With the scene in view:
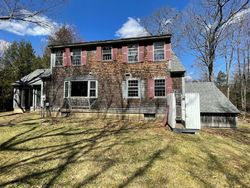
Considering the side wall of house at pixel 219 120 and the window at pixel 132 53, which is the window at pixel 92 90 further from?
the side wall of house at pixel 219 120

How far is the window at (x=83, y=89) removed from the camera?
16.0m

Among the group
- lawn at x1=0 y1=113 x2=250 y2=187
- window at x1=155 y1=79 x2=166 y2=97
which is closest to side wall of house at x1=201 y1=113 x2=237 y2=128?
window at x1=155 y1=79 x2=166 y2=97

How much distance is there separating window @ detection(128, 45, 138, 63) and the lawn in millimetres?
6278

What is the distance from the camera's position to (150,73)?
14797 millimetres

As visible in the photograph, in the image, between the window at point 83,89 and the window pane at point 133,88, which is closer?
the window pane at point 133,88

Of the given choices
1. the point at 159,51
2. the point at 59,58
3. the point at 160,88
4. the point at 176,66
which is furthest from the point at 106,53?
the point at 176,66

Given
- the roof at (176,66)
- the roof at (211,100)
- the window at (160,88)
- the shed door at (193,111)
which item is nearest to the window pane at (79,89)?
the window at (160,88)

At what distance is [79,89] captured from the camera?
17.4 metres

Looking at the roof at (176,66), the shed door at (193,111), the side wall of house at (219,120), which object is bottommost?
the side wall of house at (219,120)

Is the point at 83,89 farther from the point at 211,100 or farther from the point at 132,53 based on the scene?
the point at 211,100

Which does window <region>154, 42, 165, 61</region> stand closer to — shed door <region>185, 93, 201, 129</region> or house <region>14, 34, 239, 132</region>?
house <region>14, 34, 239, 132</region>

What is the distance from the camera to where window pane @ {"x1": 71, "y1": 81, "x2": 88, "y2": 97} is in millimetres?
17228

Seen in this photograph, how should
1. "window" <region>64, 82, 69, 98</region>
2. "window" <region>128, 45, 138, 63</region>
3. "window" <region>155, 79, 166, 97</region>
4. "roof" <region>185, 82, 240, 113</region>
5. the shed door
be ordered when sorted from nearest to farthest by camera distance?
1. the shed door
2. "window" <region>155, 79, 166, 97</region>
3. "window" <region>128, 45, 138, 63</region>
4. "roof" <region>185, 82, 240, 113</region>
5. "window" <region>64, 82, 69, 98</region>

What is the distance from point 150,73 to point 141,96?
1795 millimetres
